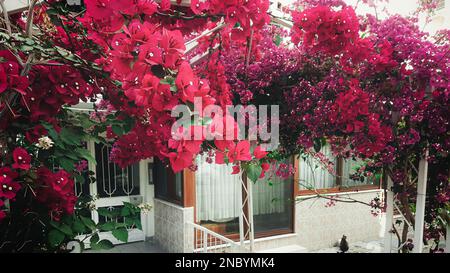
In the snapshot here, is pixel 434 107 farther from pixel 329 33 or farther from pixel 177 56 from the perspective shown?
pixel 177 56

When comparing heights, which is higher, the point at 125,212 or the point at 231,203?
the point at 125,212

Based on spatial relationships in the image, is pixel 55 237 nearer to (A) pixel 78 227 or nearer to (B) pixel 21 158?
(A) pixel 78 227

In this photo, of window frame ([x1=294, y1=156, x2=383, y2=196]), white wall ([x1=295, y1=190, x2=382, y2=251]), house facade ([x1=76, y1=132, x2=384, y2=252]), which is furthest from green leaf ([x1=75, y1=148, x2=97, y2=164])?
white wall ([x1=295, y1=190, x2=382, y2=251])

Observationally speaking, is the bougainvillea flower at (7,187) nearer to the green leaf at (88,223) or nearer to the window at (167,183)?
the green leaf at (88,223)

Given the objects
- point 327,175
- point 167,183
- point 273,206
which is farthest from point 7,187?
point 327,175

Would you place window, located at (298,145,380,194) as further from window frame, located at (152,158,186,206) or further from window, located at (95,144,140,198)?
window, located at (95,144,140,198)

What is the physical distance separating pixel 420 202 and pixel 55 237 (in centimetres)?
227

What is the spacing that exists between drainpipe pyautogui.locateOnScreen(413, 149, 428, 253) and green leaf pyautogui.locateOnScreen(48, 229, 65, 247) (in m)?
2.21

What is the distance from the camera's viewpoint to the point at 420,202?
204 centimetres

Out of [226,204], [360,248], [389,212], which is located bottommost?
A: [360,248]

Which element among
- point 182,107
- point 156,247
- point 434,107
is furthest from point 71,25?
point 156,247

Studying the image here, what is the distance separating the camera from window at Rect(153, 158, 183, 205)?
4.89m

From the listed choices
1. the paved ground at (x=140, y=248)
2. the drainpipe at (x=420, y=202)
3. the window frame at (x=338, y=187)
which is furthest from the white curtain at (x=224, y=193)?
the drainpipe at (x=420, y=202)
